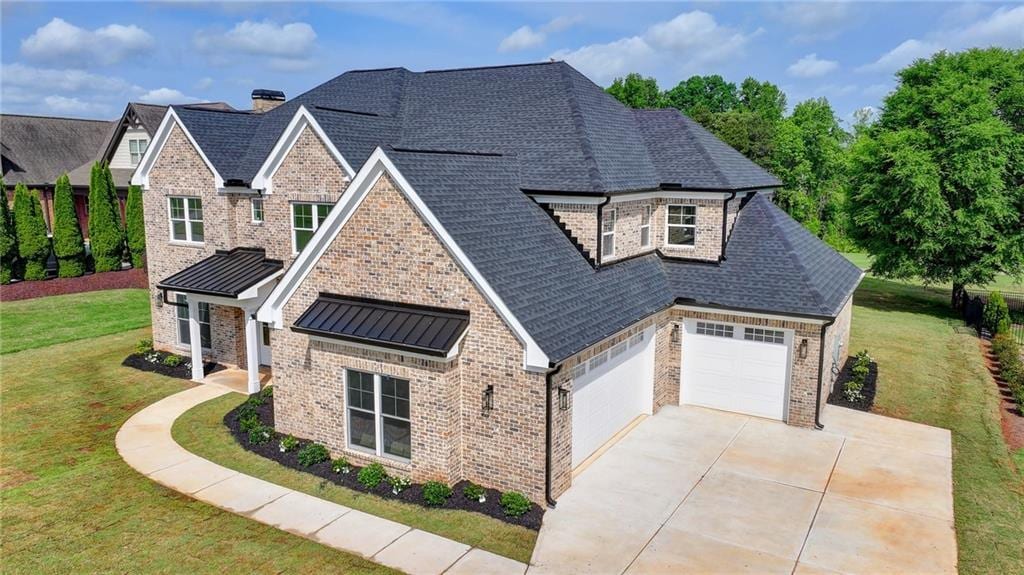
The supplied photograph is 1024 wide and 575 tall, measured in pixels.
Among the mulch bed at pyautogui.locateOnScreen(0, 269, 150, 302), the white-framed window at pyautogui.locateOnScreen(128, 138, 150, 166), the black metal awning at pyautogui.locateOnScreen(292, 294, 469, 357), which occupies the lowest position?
the mulch bed at pyautogui.locateOnScreen(0, 269, 150, 302)

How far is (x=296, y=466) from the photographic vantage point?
14.4m

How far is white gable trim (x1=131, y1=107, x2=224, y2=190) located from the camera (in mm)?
21547

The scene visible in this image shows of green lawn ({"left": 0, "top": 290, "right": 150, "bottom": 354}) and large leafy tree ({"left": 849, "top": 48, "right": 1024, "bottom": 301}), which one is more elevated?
large leafy tree ({"left": 849, "top": 48, "right": 1024, "bottom": 301})

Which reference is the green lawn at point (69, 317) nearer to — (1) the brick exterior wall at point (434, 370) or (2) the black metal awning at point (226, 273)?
(2) the black metal awning at point (226, 273)

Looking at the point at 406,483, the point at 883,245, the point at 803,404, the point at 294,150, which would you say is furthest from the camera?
the point at 883,245

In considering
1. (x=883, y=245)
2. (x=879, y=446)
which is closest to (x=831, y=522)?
(x=879, y=446)

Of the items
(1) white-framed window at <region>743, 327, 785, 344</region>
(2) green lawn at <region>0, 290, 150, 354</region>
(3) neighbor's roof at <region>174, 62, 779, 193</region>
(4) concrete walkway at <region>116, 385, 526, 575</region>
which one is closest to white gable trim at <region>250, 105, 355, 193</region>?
(3) neighbor's roof at <region>174, 62, 779, 193</region>

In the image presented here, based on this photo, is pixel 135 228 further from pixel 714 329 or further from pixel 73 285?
pixel 714 329

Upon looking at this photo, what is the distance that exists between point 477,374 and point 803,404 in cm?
898

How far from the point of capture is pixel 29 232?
36031 mm

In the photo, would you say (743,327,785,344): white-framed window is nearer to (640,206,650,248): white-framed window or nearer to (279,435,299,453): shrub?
(640,206,650,248): white-framed window

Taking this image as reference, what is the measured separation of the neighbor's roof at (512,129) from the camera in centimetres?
1805

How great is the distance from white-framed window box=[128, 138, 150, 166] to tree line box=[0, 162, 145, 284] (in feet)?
8.73

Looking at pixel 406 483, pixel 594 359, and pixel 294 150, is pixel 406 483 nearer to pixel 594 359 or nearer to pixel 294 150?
pixel 594 359
